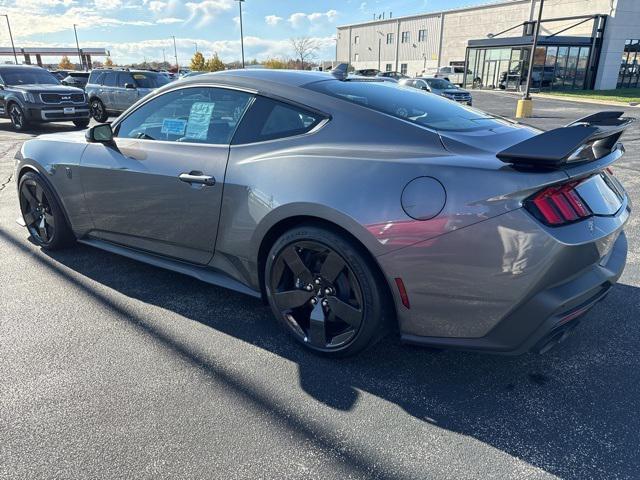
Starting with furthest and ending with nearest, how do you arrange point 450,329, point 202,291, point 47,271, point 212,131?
point 47,271
point 202,291
point 212,131
point 450,329

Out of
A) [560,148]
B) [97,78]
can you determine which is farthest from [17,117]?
[560,148]

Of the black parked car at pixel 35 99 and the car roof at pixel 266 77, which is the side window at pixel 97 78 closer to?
the black parked car at pixel 35 99

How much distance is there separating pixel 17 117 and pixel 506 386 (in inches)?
603

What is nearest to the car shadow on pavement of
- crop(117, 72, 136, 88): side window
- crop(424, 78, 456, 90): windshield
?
crop(117, 72, 136, 88): side window

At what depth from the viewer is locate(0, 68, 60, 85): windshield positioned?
1366 centimetres

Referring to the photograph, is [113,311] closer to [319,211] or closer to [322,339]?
[322,339]

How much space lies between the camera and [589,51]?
1433 inches

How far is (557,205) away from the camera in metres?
2.04

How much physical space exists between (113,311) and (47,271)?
3.70 ft

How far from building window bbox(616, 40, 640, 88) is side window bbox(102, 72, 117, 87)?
124 feet

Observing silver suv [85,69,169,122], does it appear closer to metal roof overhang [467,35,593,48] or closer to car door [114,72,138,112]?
car door [114,72,138,112]

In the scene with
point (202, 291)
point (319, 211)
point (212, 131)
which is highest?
point (212, 131)

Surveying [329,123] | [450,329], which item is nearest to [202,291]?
[329,123]

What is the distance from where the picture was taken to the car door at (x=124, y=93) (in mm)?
15250
